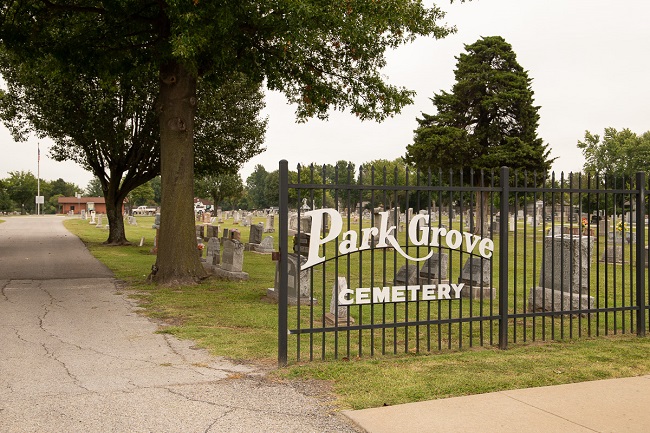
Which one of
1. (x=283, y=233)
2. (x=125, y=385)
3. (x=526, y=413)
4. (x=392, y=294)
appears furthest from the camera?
(x=392, y=294)

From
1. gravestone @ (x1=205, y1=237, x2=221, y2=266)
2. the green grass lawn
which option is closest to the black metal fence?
the green grass lawn

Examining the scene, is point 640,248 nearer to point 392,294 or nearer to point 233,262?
point 392,294

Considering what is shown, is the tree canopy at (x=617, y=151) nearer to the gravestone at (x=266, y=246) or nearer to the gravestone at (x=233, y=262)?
the gravestone at (x=266, y=246)

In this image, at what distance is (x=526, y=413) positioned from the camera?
490 cm

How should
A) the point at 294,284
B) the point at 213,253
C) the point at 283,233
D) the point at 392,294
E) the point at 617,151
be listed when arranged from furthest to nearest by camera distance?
the point at 617,151 → the point at 213,253 → the point at 294,284 → the point at 392,294 → the point at 283,233

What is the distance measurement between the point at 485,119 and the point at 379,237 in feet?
121

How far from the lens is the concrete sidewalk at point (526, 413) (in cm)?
457

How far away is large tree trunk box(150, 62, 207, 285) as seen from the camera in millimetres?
14016

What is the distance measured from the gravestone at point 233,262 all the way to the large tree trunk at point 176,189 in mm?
1303

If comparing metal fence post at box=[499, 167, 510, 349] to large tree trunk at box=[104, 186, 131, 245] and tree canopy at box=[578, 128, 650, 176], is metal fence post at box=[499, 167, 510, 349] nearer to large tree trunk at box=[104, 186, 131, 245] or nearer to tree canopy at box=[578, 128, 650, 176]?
large tree trunk at box=[104, 186, 131, 245]

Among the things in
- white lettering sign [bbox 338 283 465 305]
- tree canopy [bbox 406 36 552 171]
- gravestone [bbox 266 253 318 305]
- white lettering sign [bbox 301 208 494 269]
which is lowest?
gravestone [bbox 266 253 318 305]

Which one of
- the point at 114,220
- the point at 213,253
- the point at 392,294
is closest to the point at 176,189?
the point at 213,253

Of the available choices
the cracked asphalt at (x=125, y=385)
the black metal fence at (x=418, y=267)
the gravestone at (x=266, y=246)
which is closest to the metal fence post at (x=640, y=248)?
the black metal fence at (x=418, y=267)

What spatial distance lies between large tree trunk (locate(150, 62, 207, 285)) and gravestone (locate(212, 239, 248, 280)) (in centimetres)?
130
